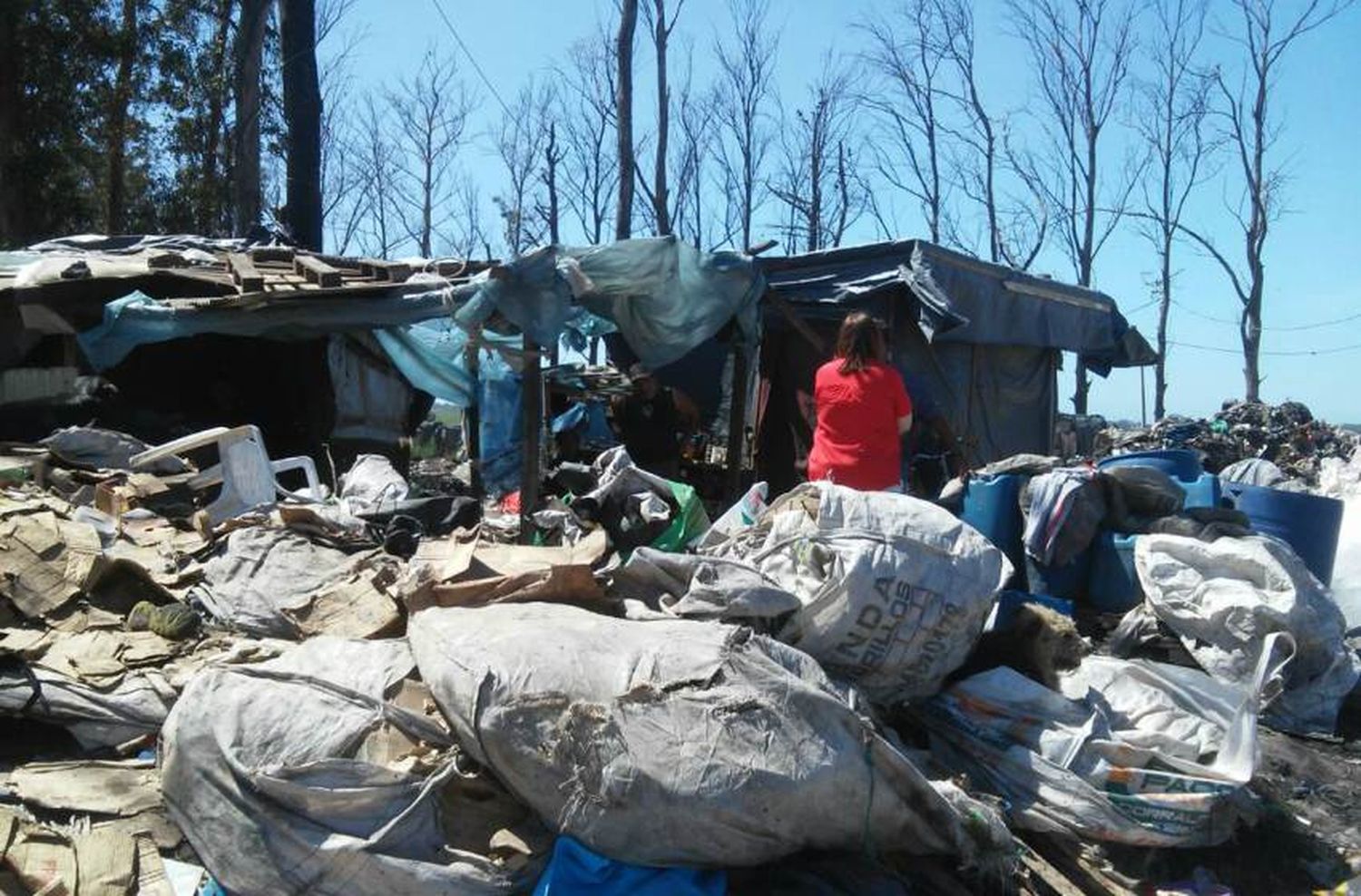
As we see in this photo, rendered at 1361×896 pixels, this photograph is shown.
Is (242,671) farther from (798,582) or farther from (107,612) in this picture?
(798,582)

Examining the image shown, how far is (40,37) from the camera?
16.0m

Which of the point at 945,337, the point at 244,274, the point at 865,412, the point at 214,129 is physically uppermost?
the point at 214,129

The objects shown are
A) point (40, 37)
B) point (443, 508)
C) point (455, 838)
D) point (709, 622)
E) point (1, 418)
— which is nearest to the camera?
point (455, 838)

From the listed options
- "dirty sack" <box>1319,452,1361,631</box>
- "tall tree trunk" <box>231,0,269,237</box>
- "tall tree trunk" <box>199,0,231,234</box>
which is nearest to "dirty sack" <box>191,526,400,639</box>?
"dirty sack" <box>1319,452,1361,631</box>

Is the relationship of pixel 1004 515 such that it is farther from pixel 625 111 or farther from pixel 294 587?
pixel 625 111

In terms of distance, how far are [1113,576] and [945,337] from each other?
4.19 metres

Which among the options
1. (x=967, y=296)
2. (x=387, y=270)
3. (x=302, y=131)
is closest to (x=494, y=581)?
(x=387, y=270)

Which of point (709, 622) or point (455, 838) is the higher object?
point (709, 622)

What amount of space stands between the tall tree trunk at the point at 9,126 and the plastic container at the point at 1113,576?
53.8 ft

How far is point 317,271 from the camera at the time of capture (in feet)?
25.0

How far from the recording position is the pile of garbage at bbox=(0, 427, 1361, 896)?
8.23ft

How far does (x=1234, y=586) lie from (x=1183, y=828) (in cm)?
160

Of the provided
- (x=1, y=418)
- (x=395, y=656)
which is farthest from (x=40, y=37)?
(x=395, y=656)

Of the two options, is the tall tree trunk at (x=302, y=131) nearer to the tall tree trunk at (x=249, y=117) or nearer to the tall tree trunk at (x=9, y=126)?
the tall tree trunk at (x=249, y=117)
